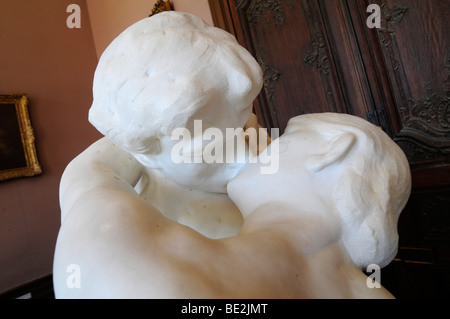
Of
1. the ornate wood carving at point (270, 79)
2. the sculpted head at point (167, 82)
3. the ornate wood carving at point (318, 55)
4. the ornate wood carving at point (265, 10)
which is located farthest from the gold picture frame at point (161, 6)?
the sculpted head at point (167, 82)

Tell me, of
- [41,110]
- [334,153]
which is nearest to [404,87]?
[334,153]

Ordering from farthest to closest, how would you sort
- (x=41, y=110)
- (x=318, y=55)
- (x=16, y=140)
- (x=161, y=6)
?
(x=41, y=110) < (x=16, y=140) < (x=161, y=6) < (x=318, y=55)

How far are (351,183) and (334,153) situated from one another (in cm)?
5

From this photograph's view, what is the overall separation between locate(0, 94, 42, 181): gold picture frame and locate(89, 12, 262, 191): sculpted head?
85.3 inches

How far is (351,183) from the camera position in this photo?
0.48 metres

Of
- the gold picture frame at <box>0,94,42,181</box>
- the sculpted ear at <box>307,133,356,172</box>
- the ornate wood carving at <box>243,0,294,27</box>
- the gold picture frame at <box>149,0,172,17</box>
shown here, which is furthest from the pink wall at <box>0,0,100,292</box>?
the sculpted ear at <box>307,133,356,172</box>

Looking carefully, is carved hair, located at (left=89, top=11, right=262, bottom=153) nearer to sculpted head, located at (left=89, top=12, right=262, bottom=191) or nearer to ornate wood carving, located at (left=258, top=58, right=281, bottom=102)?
sculpted head, located at (left=89, top=12, right=262, bottom=191)

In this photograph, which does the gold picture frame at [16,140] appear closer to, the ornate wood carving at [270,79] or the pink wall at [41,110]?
the pink wall at [41,110]

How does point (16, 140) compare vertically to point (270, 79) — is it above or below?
above

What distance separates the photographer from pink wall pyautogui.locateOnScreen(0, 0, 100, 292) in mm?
2193

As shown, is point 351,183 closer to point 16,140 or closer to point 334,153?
point 334,153

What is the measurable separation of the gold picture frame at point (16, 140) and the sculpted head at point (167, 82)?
217cm

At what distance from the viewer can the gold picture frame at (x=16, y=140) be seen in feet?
7.41
